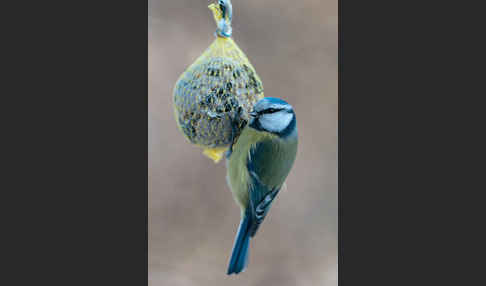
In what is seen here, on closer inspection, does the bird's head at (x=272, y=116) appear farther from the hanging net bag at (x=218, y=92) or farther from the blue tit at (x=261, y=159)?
the hanging net bag at (x=218, y=92)

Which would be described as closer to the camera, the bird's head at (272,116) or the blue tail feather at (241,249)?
the bird's head at (272,116)

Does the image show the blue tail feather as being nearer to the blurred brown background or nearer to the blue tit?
the blue tit

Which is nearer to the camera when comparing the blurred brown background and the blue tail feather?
the blue tail feather

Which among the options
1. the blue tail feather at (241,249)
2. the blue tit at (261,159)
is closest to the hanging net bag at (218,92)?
the blue tit at (261,159)

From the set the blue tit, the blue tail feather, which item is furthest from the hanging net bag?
the blue tail feather

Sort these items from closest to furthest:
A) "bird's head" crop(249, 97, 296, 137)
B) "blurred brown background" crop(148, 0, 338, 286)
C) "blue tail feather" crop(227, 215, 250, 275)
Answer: "bird's head" crop(249, 97, 296, 137)
"blue tail feather" crop(227, 215, 250, 275)
"blurred brown background" crop(148, 0, 338, 286)
